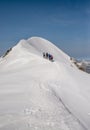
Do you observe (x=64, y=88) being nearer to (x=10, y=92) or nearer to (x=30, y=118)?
(x=10, y=92)

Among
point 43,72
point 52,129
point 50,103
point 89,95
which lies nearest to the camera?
point 52,129

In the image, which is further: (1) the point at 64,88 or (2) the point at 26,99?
(1) the point at 64,88

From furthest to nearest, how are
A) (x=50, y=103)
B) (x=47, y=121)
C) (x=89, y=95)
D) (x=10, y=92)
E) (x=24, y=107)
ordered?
(x=89, y=95), (x=10, y=92), (x=50, y=103), (x=24, y=107), (x=47, y=121)

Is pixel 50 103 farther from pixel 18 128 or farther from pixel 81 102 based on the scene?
pixel 18 128

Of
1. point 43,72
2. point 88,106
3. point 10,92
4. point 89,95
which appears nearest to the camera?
point 88,106

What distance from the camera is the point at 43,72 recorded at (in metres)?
19.5

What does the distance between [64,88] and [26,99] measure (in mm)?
3872

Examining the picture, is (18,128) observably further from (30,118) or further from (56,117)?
(56,117)

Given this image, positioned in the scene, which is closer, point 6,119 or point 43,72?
point 6,119

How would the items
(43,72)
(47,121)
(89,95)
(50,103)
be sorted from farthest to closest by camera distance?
(43,72) < (89,95) < (50,103) < (47,121)

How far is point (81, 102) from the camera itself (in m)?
11.8

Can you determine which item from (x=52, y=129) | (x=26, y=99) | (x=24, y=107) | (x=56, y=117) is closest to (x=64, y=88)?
(x=26, y=99)

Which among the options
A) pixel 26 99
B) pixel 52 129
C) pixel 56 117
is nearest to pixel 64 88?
pixel 26 99

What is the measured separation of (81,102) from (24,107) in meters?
3.44
